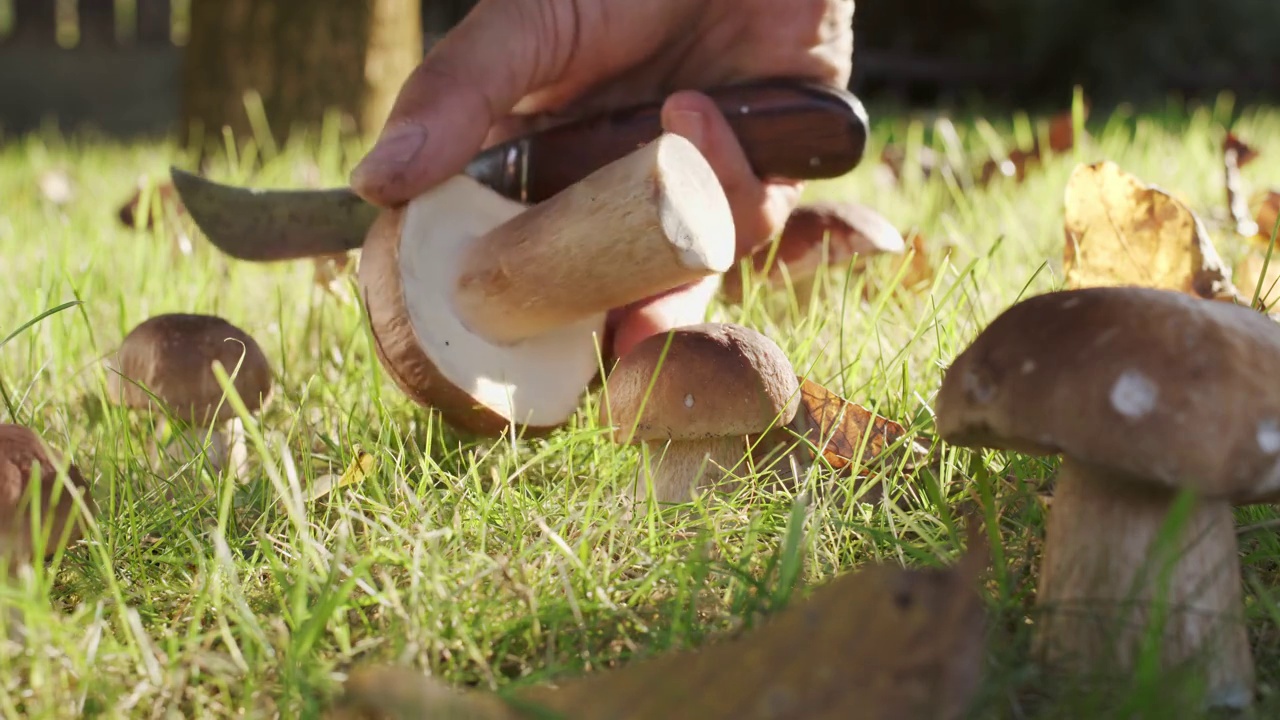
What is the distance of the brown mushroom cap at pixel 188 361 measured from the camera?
187cm

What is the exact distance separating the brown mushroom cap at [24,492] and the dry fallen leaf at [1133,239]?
5.59ft

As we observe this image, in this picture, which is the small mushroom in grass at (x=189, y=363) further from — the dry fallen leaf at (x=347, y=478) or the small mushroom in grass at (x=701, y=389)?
the small mushroom in grass at (x=701, y=389)

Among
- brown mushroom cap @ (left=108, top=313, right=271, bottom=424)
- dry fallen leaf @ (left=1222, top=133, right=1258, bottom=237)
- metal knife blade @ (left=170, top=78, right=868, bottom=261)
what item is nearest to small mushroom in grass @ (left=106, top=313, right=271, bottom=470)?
brown mushroom cap @ (left=108, top=313, right=271, bottom=424)

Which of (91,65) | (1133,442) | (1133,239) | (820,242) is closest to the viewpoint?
(1133,442)

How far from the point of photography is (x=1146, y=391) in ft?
3.39

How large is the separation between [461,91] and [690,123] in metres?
0.44

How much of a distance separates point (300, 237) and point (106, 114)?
9831 mm

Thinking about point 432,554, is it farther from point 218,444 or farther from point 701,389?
point 218,444

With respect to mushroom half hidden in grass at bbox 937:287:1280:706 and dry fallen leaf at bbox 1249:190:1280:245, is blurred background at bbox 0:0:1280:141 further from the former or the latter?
mushroom half hidden in grass at bbox 937:287:1280:706

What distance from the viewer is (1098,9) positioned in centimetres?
839

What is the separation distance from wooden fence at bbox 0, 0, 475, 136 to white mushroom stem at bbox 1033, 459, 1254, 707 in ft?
32.2

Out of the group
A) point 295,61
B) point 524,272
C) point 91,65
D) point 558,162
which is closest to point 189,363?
point 524,272

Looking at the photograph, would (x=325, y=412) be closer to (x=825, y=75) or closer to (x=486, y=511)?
(x=486, y=511)

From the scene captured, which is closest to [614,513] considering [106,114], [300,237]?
[300,237]
